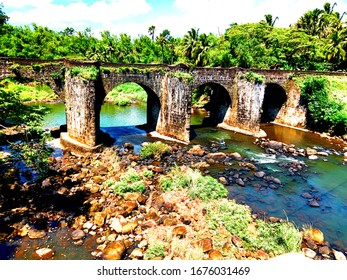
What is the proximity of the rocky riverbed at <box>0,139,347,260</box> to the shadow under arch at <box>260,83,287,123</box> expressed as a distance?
14.2 meters

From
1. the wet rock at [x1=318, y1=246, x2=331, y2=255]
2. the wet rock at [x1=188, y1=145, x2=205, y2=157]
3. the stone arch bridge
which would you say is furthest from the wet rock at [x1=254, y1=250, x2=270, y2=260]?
the stone arch bridge

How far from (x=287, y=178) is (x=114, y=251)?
449 inches

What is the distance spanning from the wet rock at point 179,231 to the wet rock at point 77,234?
11.2ft

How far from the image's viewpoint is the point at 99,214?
38.1 ft

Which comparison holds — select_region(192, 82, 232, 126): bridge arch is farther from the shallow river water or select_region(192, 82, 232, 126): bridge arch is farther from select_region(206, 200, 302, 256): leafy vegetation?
select_region(206, 200, 302, 256): leafy vegetation

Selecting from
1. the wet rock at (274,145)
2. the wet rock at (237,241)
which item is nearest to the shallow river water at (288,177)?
the wet rock at (274,145)

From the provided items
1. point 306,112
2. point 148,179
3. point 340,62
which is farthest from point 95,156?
point 340,62

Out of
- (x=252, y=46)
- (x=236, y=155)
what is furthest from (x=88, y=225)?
(x=252, y=46)

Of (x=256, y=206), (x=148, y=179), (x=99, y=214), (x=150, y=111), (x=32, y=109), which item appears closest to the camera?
(x=32, y=109)

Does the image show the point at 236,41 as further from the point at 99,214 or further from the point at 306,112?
the point at 99,214

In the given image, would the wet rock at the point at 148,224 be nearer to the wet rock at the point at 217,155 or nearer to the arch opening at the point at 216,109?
the wet rock at the point at 217,155

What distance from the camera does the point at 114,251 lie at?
31.6ft

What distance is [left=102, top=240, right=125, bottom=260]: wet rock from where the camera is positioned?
952cm

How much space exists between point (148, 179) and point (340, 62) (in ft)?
96.6
